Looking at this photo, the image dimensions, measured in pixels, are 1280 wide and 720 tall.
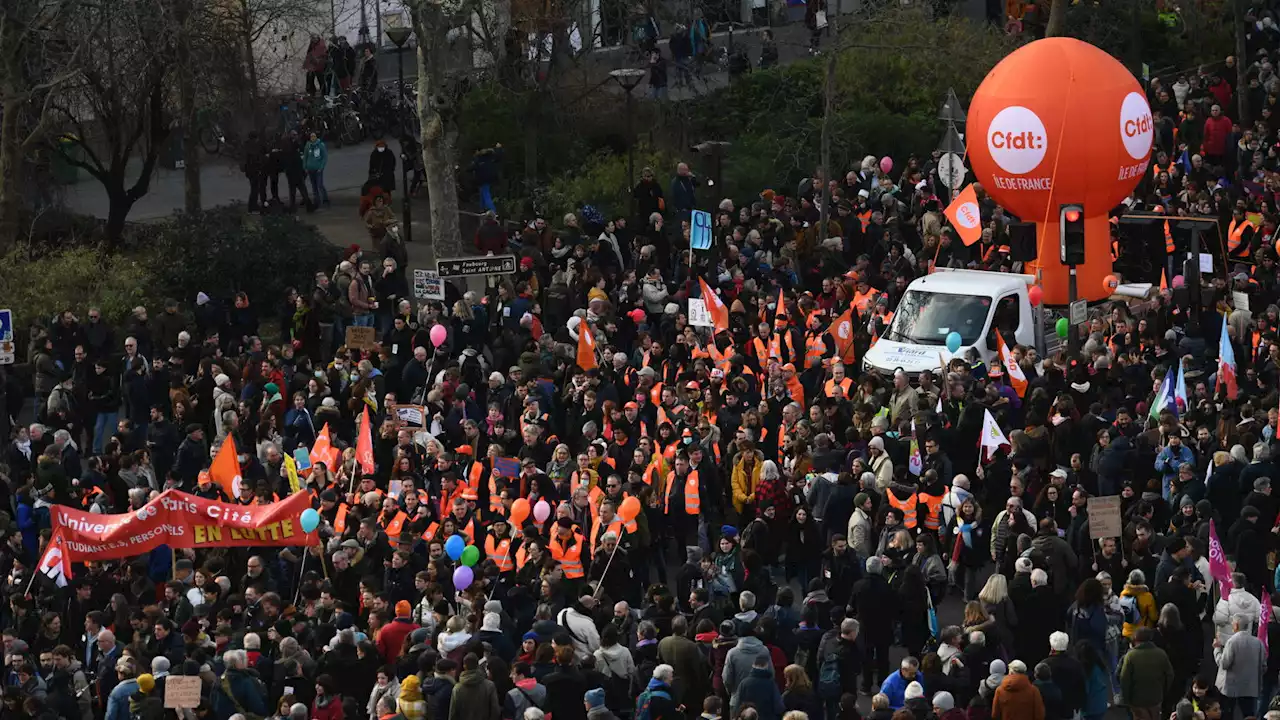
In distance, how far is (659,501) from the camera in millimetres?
22469

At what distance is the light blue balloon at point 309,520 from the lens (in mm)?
20781

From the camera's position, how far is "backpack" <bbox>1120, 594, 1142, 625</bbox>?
1895 cm

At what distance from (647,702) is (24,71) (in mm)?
19455

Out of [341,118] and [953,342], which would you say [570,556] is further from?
[341,118]

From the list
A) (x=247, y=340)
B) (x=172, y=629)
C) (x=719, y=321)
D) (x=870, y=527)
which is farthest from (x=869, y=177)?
(x=172, y=629)

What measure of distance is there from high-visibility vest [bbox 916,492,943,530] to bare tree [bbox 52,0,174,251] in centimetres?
1587

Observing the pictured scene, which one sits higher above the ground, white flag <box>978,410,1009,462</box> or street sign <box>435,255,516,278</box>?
street sign <box>435,255,516,278</box>

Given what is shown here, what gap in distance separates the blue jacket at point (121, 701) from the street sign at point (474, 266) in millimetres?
9684

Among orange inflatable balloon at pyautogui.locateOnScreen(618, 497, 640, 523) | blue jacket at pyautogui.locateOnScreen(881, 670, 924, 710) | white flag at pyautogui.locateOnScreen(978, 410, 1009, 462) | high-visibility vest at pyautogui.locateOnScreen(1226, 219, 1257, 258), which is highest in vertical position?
high-visibility vest at pyautogui.locateOnScreen(1226, 219, 1257, 258)

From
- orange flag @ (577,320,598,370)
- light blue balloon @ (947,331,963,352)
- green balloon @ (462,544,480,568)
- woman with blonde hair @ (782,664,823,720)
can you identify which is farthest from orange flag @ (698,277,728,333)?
woman with blonde hair @ (782,664,823,720)

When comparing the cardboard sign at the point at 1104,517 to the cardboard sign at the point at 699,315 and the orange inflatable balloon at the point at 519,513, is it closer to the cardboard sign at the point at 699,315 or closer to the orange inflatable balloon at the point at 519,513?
the orange inflatable balloon at the point at 519,513

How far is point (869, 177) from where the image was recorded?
34.7m

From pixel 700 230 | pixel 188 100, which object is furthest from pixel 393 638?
pixel 188 100

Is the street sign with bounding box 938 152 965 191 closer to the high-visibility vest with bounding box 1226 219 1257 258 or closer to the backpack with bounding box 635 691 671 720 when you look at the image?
the high-visibility vest with bounding box 1226 219 1257 258
